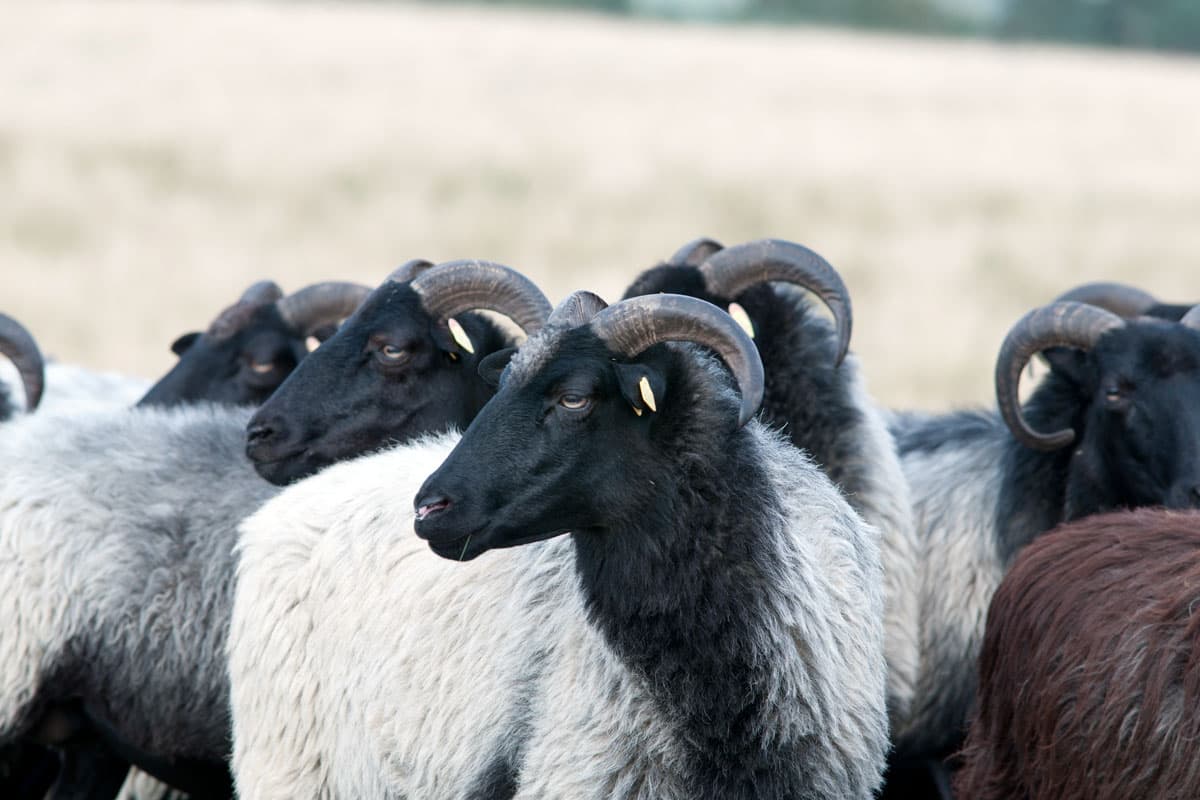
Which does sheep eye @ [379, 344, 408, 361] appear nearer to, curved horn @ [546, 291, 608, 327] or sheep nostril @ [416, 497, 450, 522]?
curved horn @ [546, 291, 608, 327]

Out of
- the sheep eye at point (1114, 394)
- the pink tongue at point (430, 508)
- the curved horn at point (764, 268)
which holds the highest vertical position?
the curved horn at point (764, 268)

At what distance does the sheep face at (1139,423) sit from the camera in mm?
5531

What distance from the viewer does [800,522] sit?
4363mm

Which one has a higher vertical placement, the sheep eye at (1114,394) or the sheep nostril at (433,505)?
the sheep nostril at (433,505)

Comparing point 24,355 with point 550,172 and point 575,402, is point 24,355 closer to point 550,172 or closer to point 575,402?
point 575,402

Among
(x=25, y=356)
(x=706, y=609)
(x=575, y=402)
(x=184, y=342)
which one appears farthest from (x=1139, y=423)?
(x=25, y=356)

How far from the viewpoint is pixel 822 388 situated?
579cm

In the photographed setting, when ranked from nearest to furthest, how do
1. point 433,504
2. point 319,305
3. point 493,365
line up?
point 433,504 < point 493,365 < point 319,305

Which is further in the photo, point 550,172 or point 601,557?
point 550,172

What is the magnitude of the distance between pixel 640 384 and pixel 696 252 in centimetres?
248

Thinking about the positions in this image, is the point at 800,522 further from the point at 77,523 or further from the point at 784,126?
the point at 784,126

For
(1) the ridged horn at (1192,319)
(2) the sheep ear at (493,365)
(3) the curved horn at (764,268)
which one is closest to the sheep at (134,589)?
(2) the sheep ear at (493,365)

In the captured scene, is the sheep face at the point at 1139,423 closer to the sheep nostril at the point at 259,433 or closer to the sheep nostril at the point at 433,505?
the sheep nostril at the point at 433,505

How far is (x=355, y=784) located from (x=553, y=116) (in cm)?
2379
